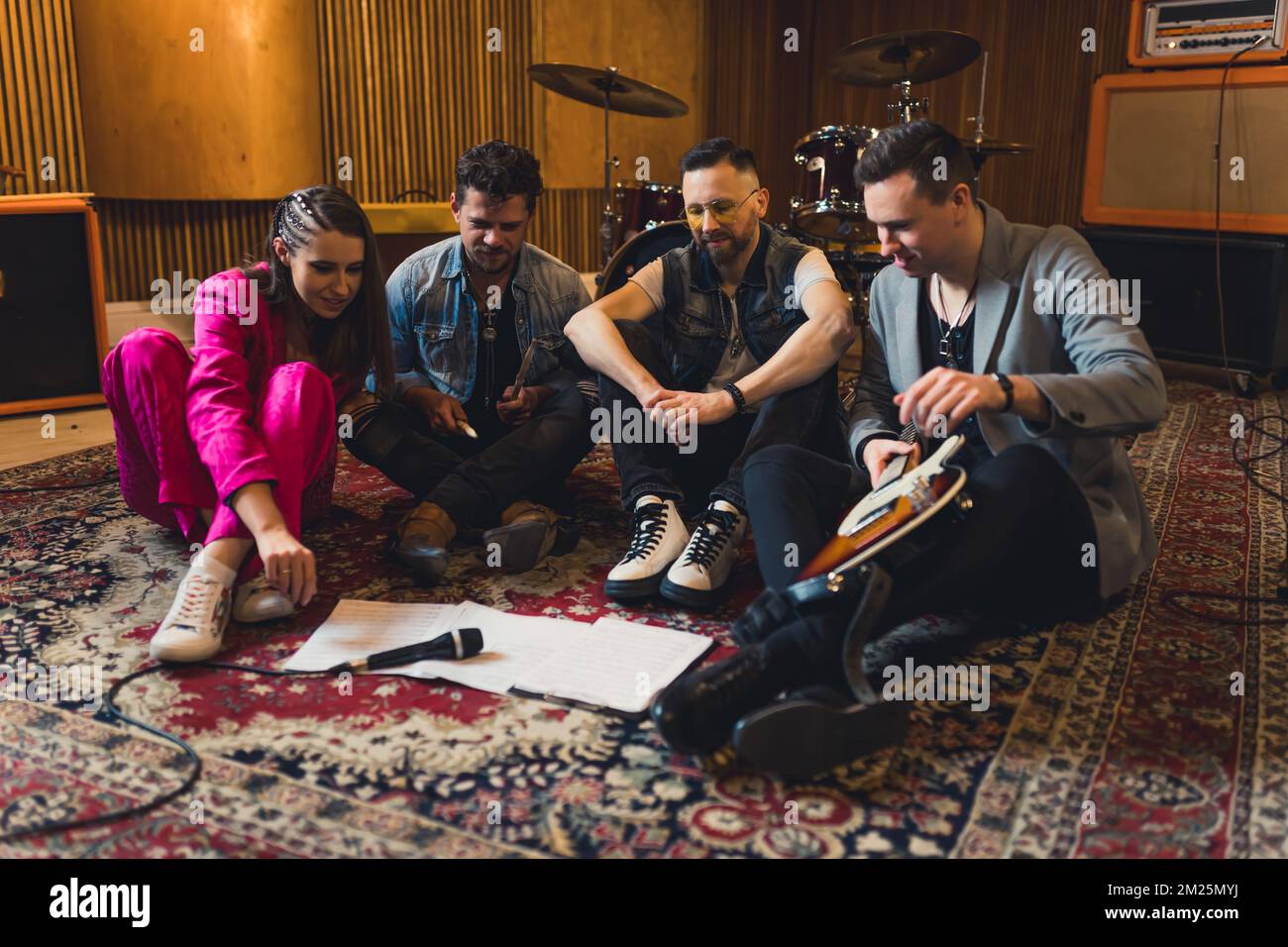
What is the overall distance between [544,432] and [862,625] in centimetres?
112

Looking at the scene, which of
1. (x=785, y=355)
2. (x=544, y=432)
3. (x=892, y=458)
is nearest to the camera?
(x=892, y=458)

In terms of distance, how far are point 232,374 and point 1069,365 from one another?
148 centimetres

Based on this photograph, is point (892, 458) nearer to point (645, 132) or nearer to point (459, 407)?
point (459, 407)

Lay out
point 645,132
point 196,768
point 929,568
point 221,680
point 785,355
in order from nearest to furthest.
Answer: point 196,768 < point 929,568 < point 221,680 < point 785,355 < point 645,132

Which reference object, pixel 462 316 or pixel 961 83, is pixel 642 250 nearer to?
pixel 462 316

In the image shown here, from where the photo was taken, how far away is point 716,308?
2.53 metres

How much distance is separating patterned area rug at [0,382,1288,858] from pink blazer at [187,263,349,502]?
306 mm

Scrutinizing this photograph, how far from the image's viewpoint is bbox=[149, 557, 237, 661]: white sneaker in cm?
182

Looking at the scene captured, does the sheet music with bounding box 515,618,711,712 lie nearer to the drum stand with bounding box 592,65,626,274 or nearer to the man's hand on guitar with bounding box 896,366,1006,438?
the man's hand on guitar with bounding box 896,366,1006,438

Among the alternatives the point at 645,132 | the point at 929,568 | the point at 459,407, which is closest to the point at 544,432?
the point at 459,407

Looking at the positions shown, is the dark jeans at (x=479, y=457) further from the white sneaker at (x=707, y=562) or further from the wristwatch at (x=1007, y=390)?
the wristwatch at (x=1007, y=390)

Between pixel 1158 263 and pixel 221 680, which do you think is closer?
pixel 221 680

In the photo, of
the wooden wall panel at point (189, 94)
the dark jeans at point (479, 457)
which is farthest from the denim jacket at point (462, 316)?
the wooden wall panel at point (189, 94)

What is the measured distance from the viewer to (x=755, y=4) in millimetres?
6027
